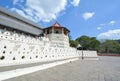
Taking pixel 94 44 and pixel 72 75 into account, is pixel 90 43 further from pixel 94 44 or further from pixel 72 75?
pixel 72 75

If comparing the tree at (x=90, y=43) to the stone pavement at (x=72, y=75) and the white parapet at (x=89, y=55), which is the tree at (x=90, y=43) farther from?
the stone pavement at (x=72, y=75)

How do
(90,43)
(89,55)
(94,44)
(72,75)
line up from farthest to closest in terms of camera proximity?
(90,43) < (94,44) < (89,55) < (72,75)

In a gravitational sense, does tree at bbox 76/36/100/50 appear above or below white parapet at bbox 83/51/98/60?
above

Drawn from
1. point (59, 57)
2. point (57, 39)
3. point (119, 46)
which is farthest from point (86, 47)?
point (59, 57)

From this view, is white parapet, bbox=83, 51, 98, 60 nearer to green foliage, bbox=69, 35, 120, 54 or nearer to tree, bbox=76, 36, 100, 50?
green foliage, bbox=69, 35, 120, 54

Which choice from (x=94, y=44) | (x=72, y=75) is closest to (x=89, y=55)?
(x=72, y=75)

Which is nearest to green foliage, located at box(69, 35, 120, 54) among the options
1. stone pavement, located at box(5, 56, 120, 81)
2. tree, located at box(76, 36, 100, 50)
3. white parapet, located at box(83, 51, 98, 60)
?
tree, located at box(76, 36, 100, 50)

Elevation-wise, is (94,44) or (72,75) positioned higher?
(94,44)

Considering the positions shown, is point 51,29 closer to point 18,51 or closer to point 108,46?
point 18,51

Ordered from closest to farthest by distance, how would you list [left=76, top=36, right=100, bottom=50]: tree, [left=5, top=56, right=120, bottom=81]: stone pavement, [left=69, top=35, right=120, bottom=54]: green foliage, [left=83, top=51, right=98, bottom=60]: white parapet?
[left=5, top=56, right=120, bottom=81]: stone pavement, [left=83, top=51, right=98, bottom=60]: white parapet, [left=69, top=35, right=120, bottom=54]: green foliage, [left=76, top=36, right=100, bottom=50]: tree

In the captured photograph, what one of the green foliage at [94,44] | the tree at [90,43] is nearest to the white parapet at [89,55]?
the green foliage at [94,44]

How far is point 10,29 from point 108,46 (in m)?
55.4

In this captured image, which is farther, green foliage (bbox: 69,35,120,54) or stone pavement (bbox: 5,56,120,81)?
green foliage (bbox: 69,35,120,54)

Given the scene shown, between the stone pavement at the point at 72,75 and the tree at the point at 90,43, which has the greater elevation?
the tree at the point at 90,43
